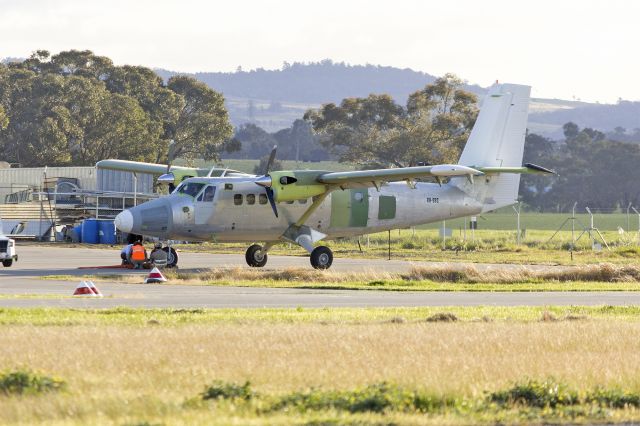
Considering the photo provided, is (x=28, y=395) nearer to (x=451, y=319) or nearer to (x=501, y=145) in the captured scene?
(x=451, y=319)

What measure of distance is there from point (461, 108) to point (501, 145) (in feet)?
190

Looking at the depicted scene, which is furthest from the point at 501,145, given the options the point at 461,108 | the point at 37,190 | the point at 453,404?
the point at 461,108

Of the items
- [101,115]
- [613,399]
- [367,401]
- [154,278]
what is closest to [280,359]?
[367,401]

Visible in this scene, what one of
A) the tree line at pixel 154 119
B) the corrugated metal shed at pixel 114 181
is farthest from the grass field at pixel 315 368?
the tree line at pixel 154 119

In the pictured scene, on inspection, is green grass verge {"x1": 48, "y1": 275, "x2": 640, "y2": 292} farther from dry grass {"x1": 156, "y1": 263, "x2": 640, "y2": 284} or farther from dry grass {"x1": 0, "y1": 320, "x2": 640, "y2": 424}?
dry grass {"x1": 0, "y1": 320, "x2": 640, "y2": 424}

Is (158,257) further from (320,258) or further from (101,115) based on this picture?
(101,115)

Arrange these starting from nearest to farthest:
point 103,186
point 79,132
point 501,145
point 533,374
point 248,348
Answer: point 533,374 < point 248,348 < point 501,145 < point 103,186 < point 79,132

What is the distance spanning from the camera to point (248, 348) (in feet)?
55.5

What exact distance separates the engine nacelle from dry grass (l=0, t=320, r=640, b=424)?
750 inches

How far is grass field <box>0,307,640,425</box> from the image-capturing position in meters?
12.6

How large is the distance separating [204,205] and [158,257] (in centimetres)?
229

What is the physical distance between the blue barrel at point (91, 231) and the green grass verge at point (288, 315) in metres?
40.2

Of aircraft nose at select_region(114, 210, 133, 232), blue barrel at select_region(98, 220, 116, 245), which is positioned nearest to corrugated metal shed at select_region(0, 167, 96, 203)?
blue barrel at select_region(98, 220, 116, 245)

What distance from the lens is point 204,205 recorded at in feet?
129
